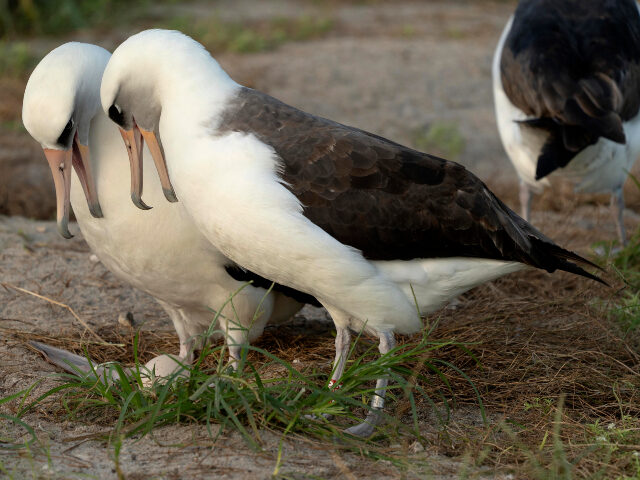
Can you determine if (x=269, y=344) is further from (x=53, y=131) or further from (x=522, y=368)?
(x=53, y=131)

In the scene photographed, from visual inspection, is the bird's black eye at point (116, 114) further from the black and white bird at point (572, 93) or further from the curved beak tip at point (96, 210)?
the black and white bird at point (572, 93)

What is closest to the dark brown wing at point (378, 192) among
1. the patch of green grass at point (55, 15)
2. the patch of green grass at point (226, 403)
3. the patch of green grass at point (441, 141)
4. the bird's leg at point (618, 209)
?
the patch of green grass at point (226, 403)

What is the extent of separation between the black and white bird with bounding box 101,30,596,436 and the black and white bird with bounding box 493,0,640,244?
6.03ft

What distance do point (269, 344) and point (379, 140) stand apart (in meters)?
1.47

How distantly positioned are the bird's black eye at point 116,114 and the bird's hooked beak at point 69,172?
25 cm

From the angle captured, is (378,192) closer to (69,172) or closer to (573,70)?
(69,172)

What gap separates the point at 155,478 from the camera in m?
3.01

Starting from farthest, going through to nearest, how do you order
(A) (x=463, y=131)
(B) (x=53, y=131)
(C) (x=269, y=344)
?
(A) (x=463, y=131) → (C) (x=269, y=344) → (B) (x=53, y=131)

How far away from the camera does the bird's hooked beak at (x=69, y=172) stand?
395 cm

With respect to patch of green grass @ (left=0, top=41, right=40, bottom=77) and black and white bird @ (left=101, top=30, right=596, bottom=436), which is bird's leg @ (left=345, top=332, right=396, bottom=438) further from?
patch of green grass @ (left=0, top=41, right=40, bottom=77)

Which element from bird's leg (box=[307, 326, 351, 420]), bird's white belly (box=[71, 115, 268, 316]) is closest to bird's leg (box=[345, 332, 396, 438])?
bird's leg (box=[307, 326, 351, 420])

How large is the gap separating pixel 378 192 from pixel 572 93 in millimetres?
Result: 2546

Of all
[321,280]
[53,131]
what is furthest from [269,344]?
[53,131]

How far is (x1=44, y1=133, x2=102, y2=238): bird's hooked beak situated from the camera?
395cm
